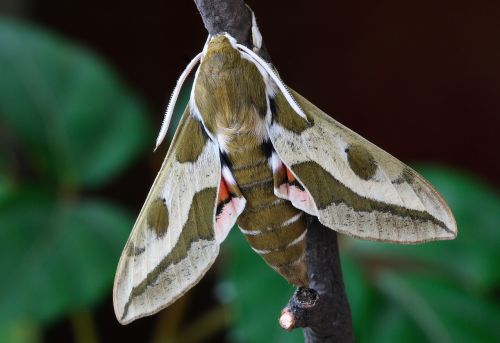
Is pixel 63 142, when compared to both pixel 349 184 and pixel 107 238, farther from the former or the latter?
pixel 349 184

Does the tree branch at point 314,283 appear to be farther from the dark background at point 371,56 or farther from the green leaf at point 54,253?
the dark background at point 371,56

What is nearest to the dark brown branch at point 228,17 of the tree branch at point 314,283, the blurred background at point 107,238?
the tree branch at point 314,283

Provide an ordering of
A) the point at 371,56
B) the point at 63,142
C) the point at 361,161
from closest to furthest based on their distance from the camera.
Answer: the point at 361,161, the point at 63,142, the point at 371,56

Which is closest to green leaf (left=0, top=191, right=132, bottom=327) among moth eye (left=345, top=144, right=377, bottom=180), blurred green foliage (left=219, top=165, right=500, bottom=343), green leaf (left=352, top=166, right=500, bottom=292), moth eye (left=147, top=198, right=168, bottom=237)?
blurred green foliage (left=219, top=165, right=500, bottom=343)

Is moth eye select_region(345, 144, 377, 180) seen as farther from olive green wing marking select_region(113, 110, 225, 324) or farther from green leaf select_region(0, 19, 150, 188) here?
green leaf select_region(0, 19, 150, 188)

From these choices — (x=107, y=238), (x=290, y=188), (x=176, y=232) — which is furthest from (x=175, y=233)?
(x=107, y=238)

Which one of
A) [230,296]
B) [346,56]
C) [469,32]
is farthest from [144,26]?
[230,296]
